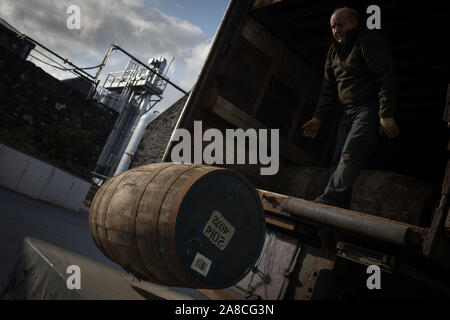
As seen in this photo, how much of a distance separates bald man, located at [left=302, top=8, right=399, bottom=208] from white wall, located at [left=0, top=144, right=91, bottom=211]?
10.5m

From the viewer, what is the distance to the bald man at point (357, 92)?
10.3 feet

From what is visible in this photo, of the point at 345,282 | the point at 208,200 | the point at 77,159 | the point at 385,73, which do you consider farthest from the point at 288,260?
the point at 77,159

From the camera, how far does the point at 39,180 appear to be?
1144cm

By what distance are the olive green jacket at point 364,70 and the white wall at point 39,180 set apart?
1040 cm

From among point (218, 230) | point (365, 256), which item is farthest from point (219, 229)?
point (365, 256)

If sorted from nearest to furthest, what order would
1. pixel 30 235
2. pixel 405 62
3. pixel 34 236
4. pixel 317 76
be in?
pixel 405 62, pixel 317 76, pixel 30 235, pixel 34 236

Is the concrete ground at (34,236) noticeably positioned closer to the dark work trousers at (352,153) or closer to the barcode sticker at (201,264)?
the dark work trousers at (352,153)

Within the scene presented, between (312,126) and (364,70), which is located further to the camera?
(312,126)

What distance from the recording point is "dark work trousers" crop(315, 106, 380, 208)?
316 cm

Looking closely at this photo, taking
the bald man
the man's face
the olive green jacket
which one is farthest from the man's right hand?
the man's face

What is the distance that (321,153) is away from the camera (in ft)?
17.4

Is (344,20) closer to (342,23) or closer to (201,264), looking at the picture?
(342,23)

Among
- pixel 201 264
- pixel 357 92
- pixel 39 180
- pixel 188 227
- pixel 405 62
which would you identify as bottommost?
pixel 39 180

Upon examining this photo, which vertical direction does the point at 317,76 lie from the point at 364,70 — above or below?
above
